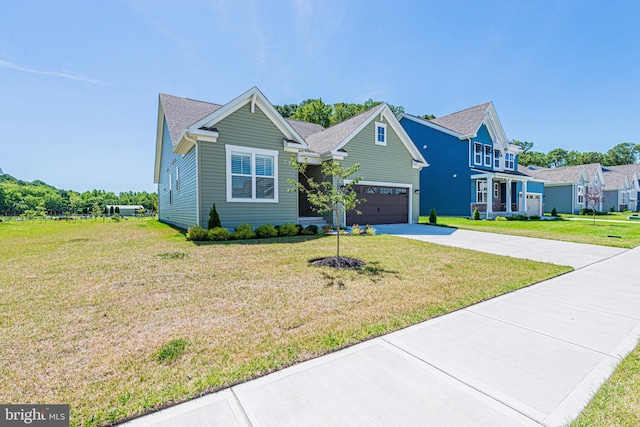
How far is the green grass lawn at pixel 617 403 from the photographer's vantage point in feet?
5.95

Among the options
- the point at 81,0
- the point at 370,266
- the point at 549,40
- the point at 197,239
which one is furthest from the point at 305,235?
the point at 549,40

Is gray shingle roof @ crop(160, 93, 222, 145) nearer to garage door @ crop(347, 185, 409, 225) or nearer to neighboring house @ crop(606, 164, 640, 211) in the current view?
garage door @ crop(347, 185, 409, 225)

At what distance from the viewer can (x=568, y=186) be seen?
31156 mm

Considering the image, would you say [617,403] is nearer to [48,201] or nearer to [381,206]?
[381,206]

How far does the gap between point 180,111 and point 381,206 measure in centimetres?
1183

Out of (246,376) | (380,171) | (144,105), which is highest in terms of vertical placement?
(144,105)

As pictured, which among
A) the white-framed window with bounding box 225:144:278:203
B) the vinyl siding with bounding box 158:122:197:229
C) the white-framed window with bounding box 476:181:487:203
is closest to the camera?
the white-framed window with bounding box 225:144:278:203

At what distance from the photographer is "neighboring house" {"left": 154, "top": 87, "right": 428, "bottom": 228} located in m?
10.1

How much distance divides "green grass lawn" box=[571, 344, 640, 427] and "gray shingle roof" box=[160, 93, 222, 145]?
12.8 meters

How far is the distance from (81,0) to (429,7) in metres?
13.2

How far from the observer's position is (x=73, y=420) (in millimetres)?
1784

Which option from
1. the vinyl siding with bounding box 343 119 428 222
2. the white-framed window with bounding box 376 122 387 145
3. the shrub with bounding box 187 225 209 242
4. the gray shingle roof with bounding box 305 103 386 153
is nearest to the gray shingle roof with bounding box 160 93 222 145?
the shrub with bounding box 187 225 209 242

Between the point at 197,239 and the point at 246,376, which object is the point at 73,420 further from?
the point at 197,239

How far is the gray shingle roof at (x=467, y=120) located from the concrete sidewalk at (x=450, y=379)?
21.0 metres
